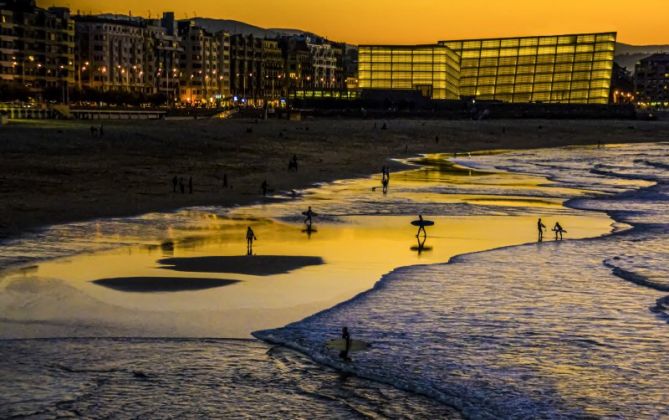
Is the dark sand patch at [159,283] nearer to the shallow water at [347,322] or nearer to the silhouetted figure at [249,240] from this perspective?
the shallow water at [347,322]

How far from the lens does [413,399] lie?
1440 centimetres

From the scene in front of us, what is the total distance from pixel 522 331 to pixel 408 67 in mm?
183458

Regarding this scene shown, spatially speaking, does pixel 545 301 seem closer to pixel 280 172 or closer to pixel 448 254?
pixel 448 254

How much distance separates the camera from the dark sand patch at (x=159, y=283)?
2150 centimetres

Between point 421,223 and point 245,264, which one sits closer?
point 245,264

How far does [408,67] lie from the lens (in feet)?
651

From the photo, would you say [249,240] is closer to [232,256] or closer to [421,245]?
[232,256]

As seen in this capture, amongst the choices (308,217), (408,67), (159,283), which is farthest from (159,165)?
(408,67)

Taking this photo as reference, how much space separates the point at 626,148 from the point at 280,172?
61.8 metres

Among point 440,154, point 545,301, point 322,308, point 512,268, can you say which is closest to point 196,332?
point 322,308

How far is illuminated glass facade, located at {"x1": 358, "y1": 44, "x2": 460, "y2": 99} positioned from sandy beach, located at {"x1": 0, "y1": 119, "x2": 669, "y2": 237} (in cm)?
9402

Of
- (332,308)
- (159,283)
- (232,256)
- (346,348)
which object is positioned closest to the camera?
(346,348)

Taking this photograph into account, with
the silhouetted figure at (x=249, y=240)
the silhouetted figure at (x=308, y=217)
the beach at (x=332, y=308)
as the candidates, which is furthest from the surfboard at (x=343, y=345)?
the silhouetted figure at (x=308, y=217)

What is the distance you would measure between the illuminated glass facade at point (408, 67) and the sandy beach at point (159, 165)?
94.0 m
